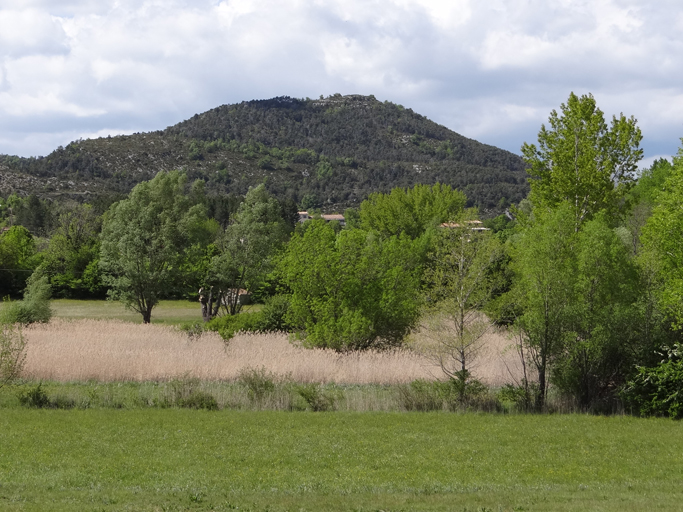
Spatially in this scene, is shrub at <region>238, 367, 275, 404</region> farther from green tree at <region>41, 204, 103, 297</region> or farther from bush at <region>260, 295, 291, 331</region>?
green tree at <region>41, 204, 103, 297</region>

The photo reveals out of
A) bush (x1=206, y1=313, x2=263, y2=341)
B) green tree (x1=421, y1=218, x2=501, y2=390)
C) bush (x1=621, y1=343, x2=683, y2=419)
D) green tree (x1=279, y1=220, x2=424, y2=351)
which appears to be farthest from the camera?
bush (x1=206, y1=313, x2=263, y2=341)

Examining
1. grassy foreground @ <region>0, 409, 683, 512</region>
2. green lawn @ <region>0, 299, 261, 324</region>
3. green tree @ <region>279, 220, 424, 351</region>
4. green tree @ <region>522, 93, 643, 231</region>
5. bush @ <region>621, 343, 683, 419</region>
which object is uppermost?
green tree @ <region>522, 93, 643, 231</region>

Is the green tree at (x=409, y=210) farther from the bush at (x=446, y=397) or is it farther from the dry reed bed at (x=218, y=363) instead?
the bush at (x=446, y=397)

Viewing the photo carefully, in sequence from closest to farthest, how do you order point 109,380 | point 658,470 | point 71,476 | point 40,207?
point 71,476 → point 658,470 → point 109,380 → point 40,207

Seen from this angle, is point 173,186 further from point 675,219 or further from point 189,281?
point 675,219

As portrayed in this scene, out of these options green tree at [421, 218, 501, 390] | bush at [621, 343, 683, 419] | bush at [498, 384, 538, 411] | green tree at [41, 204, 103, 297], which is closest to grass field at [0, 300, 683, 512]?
bush at [621, 343, 683, 419]

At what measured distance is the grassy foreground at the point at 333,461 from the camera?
1107 centimetres

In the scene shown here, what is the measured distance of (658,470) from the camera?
1412 cm

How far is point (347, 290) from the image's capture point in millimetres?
31906

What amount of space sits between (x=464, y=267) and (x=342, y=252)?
10915 millimetres

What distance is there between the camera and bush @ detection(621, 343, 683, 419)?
66.1ft

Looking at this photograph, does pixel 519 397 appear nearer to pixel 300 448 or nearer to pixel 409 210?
pixel 300 448

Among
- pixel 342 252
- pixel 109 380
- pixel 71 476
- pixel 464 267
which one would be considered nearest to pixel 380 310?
pixel 342 252

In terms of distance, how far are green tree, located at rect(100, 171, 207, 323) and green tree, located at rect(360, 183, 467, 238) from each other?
41170 mm
